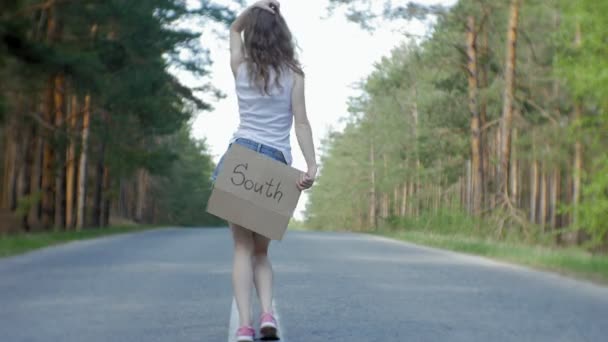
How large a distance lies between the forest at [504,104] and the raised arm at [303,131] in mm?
14262

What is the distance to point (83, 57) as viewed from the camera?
22.6 meters

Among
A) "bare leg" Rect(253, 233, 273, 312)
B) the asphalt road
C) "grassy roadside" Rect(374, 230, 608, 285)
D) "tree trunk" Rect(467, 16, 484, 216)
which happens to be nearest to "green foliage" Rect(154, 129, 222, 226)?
"tree trunk" Rect(467, 16, 484, 216)

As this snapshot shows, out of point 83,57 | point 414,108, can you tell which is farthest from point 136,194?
point 83,57

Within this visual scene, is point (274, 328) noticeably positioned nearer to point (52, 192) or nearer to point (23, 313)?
point (23, 313)

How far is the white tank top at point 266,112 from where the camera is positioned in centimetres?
511

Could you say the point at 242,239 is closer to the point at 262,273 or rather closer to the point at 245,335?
the point at 262,273

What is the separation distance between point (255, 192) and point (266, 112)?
0.48m

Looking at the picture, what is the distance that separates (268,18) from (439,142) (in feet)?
127

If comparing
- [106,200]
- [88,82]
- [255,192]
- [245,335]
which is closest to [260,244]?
[255,192]

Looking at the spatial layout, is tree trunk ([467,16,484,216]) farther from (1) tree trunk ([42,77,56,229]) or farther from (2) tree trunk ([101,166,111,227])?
(2) tree trunk ([101,166,111,227])

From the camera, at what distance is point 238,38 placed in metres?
5.19

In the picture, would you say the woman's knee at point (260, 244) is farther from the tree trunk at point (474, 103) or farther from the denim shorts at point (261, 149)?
the tree trunk at point (474, 103)

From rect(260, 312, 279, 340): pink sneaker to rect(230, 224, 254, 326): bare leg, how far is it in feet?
0.35

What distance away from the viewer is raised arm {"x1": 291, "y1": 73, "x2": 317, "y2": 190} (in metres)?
5.15
